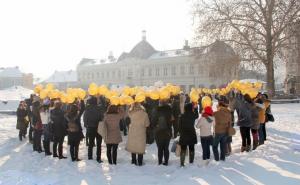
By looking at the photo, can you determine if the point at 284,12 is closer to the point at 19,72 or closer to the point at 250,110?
the point at 250,110

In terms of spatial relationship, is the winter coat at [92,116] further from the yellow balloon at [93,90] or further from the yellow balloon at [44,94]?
the yellow balloon at [44,94]

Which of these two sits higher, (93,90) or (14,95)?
(93,90)

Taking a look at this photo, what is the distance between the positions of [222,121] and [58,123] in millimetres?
4595

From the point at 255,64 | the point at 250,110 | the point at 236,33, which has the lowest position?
the point at 250,110

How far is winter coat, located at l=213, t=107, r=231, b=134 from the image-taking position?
437 inches

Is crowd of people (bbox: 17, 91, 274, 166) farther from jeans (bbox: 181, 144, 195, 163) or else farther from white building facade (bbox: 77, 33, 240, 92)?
white building facade (bbox: 77, 33, 240, 92)

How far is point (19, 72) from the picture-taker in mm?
116000

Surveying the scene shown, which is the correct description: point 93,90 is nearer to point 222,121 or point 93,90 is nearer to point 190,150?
point 190,150

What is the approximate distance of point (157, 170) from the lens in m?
10.6

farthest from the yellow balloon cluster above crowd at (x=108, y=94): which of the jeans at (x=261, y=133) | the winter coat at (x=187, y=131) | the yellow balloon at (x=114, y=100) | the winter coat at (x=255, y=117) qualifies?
the jeans at (x=261, y=133)

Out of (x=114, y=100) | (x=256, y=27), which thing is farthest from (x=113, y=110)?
(x=256, y=27)

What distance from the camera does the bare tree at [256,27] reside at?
132ft

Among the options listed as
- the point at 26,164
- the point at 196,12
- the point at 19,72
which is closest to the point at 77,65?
the point at 19,72

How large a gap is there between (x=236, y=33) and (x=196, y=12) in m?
5.13
